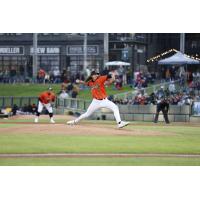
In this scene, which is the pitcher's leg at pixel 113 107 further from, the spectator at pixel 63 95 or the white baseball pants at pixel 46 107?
the white baseball pants at pixel 46 107

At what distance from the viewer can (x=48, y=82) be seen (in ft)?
55.4

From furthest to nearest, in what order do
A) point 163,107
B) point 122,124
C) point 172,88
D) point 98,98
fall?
point 163,107
point 172,88
point 98,98
point 122,124

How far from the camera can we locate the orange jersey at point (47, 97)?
16922mm

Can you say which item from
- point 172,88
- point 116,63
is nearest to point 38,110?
point 116,63

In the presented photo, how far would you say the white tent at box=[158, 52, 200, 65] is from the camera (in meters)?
17.8

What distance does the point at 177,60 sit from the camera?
58.5ft

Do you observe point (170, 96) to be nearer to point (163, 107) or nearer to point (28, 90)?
point (163, 107)

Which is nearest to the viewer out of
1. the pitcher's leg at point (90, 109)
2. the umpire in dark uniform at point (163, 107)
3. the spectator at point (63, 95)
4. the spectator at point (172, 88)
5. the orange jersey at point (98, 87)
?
the orange jersey at point (98, 87)

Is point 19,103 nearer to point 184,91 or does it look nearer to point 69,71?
point 69,71

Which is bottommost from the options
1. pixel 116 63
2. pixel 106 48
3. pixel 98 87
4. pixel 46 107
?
pixel 46 107

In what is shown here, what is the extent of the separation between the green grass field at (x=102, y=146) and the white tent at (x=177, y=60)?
2326 millimetres

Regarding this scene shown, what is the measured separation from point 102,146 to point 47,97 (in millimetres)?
2495

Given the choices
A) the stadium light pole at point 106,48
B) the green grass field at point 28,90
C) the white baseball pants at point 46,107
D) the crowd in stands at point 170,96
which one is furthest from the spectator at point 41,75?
the crowd in stands at point 170,96
